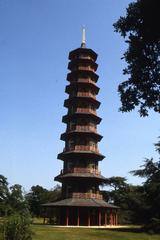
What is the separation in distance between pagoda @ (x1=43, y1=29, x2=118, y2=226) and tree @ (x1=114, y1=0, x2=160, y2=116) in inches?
881

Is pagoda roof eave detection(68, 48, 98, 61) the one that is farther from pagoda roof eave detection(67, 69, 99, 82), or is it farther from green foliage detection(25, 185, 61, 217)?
green foliage detection(25, 185, 61, 217)

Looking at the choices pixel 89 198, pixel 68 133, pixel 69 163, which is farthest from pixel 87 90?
pixel 89 198

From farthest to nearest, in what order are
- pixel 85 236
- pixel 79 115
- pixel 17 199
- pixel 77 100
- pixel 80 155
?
pixel 77 100 < pixel 79 115 < pixel 80 155 < pixel 85 236 < pixel 17 199

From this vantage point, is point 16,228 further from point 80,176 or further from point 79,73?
point 79,73

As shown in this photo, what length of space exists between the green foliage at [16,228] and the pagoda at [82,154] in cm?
2072

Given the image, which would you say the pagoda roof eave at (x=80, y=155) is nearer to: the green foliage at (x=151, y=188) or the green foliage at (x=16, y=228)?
the green foliage at (x=151, y=188)

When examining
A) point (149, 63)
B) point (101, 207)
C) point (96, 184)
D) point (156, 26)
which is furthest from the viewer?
point (96, 184)

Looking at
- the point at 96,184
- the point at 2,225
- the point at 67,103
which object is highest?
the point at 67,103

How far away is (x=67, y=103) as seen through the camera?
149ft

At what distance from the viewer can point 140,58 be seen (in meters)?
17.9

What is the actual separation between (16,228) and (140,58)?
1032 centimetres

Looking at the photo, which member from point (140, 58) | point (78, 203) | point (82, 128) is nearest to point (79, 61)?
point (82, 128)

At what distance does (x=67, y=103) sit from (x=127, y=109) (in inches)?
1062

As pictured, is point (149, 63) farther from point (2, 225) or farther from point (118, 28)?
point (2, 225)
